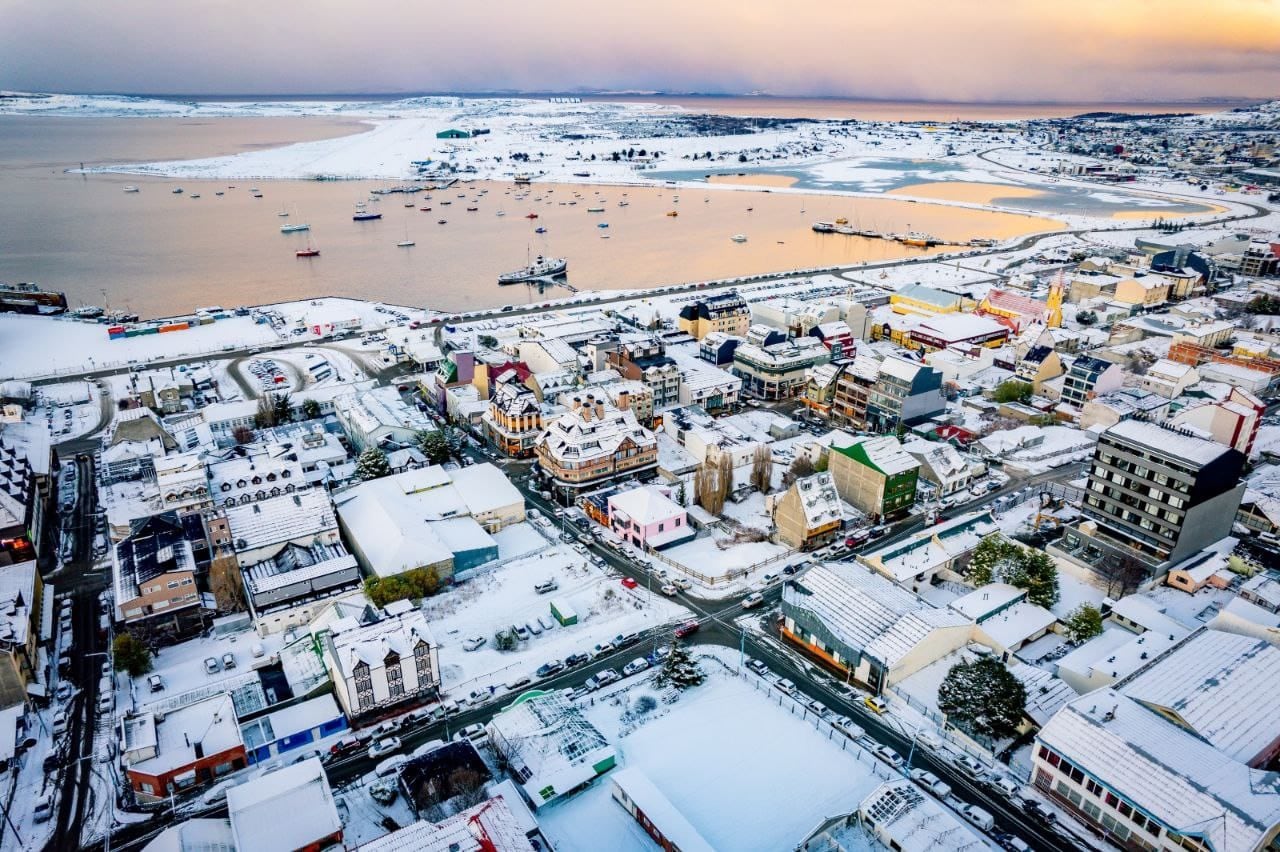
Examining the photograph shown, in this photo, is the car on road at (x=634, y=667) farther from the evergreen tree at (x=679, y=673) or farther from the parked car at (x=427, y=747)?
the parked car at (x=427, y=747)

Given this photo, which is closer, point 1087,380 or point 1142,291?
point 1087,380

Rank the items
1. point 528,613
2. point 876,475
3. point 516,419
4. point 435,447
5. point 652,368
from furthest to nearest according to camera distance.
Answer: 1. point 652,368
2. point 516,419
3. point 435,447
4. point 876,475
5. point 528,613

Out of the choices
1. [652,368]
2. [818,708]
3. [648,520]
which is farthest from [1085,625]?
[652,368]

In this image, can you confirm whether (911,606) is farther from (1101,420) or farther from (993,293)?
(993,293)

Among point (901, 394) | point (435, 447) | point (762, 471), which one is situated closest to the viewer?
point (762, 471)

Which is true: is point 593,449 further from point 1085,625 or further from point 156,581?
point 1085,625
